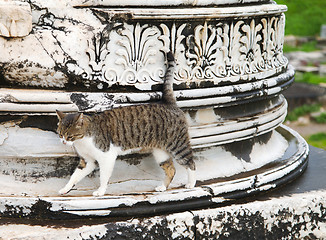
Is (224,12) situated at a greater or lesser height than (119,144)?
greater

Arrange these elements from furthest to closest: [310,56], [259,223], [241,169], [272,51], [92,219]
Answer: [310,56]
[272,51]
[241,169]
[259,223]
[92,219]

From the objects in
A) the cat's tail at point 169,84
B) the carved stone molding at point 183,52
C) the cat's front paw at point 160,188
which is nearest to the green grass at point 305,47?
the carved stone molding at point 183,52

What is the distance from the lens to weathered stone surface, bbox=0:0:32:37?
364cm

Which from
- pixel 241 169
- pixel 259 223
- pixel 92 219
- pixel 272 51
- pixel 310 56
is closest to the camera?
pixel 92 219

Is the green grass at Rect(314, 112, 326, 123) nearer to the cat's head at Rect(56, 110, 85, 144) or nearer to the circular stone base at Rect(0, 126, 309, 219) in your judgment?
the circular stone base at Rect(0, 126, 309, 219)

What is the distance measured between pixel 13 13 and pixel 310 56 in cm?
1267

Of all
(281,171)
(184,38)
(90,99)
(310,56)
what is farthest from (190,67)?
(310,56)

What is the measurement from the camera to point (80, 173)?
3.69 metres

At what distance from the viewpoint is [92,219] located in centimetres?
355

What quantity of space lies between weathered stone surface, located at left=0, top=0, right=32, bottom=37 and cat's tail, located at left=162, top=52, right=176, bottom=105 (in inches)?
36.6

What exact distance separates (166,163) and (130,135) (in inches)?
13.1

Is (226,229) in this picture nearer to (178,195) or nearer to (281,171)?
(178,195)

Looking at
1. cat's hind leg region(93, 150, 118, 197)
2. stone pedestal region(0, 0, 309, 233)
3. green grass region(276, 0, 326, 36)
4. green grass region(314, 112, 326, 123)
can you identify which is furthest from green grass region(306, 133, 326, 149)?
green grass region(276, 0, 326, 36)

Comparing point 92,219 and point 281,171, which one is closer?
point 92,219
